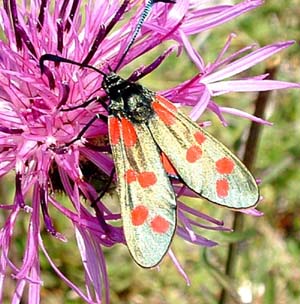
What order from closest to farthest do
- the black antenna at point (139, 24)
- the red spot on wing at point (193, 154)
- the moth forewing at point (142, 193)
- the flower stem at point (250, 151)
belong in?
the moth forewing at point (142, 193), the red spot on wing at point (193, 154), the black antenna at point (139, 24), the flower stem at point (250, 151)

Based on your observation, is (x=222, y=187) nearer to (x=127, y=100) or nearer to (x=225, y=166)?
(x=225, y=166)

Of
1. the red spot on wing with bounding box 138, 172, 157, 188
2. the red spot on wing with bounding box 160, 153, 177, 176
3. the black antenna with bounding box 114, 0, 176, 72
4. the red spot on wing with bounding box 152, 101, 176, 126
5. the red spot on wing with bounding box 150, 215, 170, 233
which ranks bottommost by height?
the red spot on wing with bounding box 150, 215, 170, 233

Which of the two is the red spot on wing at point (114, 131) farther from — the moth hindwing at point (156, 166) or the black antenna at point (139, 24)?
the black antenna at point (139, 24)

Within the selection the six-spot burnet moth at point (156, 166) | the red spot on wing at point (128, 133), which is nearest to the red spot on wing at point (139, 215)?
the six-spot burnet moth at point (156, 166)

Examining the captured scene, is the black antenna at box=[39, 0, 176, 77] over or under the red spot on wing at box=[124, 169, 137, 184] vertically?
over

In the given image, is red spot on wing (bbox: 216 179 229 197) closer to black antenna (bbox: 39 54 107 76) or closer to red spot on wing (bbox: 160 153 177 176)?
red spot on wing (bbox: 160 153 177 176)

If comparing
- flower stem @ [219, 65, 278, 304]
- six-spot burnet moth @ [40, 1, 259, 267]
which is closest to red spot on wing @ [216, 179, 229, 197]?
six-spot burnet moth @ [40, 1, 259, 267]

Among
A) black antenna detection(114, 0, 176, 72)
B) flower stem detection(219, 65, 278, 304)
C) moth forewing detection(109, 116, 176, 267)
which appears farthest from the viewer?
flower stem detection(219, 65, 278, 304)
